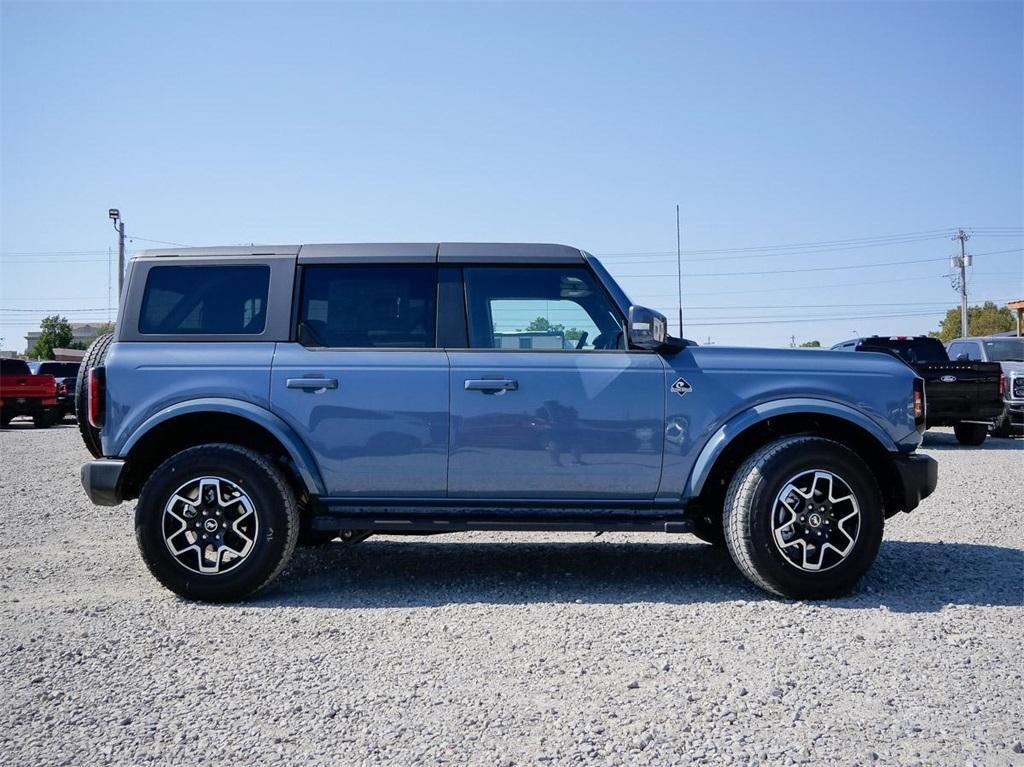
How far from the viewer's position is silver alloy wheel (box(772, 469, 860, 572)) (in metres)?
4.83

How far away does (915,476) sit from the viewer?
4.96m

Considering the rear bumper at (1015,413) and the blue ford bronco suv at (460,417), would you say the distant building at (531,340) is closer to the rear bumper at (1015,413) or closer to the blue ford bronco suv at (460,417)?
the blue ford bronco suv at (460,417)

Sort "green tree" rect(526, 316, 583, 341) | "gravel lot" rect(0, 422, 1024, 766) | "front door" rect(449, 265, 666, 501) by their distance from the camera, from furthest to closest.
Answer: "green tree" rect(526, 316, 583, 341) < "front door" rect(449, 265, 666, 501) < "gravel lot" rect(0, 422, 1024, 766)

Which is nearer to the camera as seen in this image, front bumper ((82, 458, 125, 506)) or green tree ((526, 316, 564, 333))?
front bumper ((82, 458, 125, 506))

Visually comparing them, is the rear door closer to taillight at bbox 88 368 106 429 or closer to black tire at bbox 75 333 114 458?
taillight at bbox 88 368 106 429

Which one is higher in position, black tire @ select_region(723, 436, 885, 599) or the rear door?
the rear door

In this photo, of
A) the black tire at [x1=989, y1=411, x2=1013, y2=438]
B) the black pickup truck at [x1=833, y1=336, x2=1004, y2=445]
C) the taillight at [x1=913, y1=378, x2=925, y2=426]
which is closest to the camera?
the taillight at [x1=913, y1=378, x2=925, y2=426]

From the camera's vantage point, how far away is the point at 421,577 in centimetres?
556

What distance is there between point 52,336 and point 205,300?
88.0 m

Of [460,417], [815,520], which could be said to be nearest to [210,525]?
[460,417]

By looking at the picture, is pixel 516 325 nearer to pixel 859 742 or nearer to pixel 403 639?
pixel 403 639

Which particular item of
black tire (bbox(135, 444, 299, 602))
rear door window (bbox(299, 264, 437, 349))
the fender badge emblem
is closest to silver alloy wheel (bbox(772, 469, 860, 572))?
the fender badge emblem

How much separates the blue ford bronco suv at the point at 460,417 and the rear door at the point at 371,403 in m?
0.01

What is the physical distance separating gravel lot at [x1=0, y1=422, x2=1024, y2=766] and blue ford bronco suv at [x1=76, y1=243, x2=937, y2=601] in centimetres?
43
